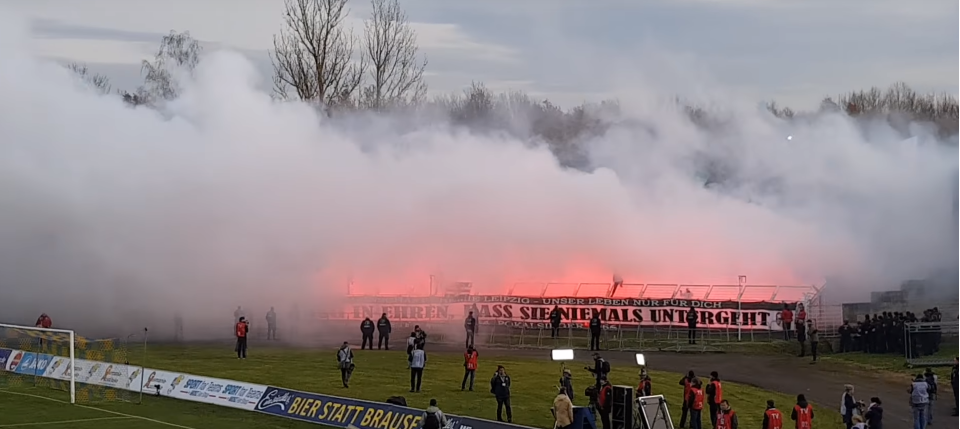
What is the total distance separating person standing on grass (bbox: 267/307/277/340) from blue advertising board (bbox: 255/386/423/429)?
14918 mm

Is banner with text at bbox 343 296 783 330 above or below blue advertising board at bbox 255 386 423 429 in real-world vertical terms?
above

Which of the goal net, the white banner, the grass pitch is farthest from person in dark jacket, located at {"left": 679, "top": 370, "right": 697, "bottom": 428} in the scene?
the goal net

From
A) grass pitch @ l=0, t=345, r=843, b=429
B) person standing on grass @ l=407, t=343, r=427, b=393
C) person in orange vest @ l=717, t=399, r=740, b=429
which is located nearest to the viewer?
person in orange vest @ l=717, t=399, r=740, b=429

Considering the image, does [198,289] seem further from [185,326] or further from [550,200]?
[550,200]

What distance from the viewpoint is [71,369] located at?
27.8 meters

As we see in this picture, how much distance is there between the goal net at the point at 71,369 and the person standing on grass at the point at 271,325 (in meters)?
10.4

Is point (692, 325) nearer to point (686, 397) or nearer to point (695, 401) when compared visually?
point (686, 397)

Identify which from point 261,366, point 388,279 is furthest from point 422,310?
point 261,366

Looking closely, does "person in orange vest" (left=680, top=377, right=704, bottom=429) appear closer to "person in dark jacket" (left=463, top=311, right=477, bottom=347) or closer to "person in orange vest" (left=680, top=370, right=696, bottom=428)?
"person in orange vest" (left=680, top=370, right=696, bottom=428)

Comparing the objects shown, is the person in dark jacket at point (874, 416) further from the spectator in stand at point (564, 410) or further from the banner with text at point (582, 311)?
the banner with text at point (582, 311)

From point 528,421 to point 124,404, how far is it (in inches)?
384

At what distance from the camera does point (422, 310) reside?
1690 inches

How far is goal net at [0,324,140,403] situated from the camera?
27969 mm

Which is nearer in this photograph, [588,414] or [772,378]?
[588,414]
